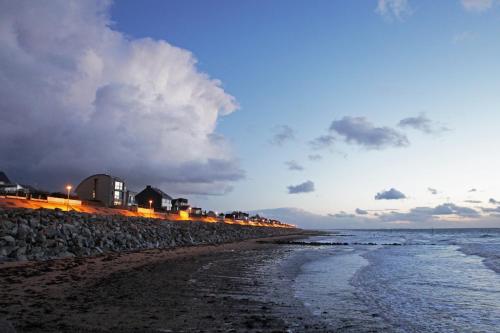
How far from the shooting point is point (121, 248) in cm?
3588

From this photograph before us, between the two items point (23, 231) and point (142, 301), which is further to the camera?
point (23, 231)

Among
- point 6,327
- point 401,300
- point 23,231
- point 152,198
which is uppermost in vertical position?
point 152,198

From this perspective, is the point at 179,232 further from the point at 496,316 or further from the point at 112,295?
the point at 496,316

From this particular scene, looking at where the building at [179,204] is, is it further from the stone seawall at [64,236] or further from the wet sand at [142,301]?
the wet sand at [142,301]

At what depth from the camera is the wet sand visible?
1034 cm

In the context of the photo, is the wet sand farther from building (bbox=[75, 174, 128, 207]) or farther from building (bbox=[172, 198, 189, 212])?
building (bbox=[172, 198, 189, 212])

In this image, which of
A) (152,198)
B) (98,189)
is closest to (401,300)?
(98,189)

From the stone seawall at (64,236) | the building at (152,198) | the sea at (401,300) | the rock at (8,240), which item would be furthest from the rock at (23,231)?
the building at (152,198)

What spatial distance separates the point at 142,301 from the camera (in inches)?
532

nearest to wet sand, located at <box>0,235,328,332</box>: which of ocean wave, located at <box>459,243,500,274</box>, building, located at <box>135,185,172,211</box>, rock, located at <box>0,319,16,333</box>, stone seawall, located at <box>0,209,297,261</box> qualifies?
rock, located at <box>0,319,16,333</box>

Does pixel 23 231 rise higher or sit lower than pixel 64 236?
higher

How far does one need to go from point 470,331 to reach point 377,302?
4198mm

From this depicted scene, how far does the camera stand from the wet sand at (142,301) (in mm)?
10336

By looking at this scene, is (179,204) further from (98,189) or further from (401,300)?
(401,300)
